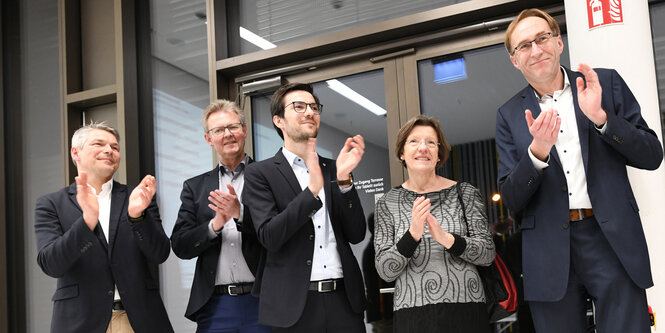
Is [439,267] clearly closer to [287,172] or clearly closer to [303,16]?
[287,172]

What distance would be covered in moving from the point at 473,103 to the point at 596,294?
163 cm

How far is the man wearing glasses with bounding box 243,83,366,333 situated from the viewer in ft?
9.00

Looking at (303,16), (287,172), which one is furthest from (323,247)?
(303,16)

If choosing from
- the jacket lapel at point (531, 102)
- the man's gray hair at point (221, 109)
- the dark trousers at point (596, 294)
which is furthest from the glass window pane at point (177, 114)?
the dark trousers at point (596, 294)

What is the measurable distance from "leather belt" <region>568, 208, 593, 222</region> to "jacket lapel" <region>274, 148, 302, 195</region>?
1.22 meters

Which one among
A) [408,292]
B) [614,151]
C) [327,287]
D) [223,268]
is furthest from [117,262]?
[614,151]

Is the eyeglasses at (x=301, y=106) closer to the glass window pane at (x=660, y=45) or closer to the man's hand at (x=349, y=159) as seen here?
the man's hand at (x=349, y=159)

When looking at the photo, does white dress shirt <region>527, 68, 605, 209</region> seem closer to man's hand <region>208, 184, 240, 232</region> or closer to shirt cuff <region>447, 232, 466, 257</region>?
shirt cuff <region>447, 232, 466, 257</region>

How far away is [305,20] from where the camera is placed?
4363 millimetres

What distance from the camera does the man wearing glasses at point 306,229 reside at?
9.00ft

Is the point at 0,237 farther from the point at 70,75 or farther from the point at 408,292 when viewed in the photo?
the point at 408,292

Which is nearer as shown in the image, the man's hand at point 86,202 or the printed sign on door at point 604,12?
the printed sign on door at point 604,12

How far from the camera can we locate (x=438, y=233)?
2.64 m

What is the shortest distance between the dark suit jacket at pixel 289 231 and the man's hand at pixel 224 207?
11 cm
